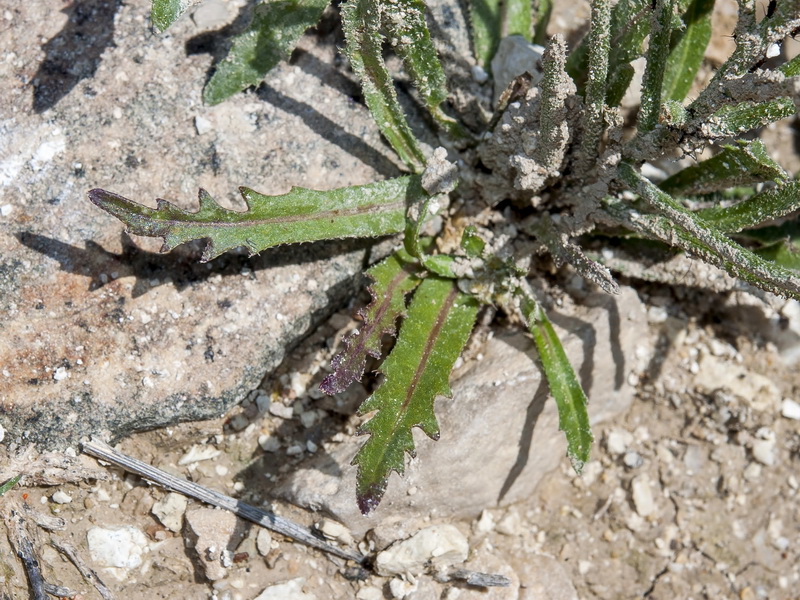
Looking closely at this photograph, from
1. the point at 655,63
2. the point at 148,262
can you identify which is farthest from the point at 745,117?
the point at 148,262

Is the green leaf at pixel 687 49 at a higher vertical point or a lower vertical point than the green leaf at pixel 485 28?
higher

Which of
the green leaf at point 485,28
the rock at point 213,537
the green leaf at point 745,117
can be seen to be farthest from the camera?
the green leaf at point 485,28

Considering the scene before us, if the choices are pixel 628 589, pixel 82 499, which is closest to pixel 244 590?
pixel 82 499

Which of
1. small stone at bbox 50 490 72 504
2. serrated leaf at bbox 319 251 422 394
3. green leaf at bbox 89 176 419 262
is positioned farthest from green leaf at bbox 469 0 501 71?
small stone at bbox 50 490 72 504

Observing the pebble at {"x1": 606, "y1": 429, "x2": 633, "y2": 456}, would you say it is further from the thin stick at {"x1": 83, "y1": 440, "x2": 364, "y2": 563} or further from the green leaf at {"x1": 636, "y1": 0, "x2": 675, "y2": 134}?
the green leaf at {"x1": 636, "y1": 0, "x2": 675, "y2": 134}

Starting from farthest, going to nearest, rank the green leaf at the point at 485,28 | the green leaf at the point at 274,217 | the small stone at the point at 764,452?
1. the small stone at the point at 764,452
2. the green leaf at the point at 485,28
3. the green leaf at the point at 274,217

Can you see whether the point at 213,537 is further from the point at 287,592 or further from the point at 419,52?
the point at 419,52

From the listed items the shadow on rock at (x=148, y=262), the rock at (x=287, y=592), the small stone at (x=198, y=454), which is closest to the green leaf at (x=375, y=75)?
the shadow on rock at (x=148, y=262)

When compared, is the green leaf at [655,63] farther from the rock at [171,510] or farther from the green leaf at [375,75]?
the rock at [171,510]

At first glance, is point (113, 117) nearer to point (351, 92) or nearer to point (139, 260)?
point (139, 260)
